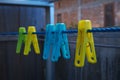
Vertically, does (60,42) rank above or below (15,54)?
above

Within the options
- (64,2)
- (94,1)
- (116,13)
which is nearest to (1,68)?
(116,13)

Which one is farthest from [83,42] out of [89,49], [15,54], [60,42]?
[15,54]

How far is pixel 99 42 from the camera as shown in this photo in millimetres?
2172

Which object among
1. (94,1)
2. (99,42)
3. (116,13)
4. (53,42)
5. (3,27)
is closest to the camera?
(53,42)

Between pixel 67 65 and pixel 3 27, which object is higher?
pixel 3 27

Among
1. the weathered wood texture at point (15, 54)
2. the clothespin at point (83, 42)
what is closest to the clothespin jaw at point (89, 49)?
the clothespin at point (83, 42)

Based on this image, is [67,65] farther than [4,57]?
No

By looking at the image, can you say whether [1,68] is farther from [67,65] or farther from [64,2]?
[64,2]

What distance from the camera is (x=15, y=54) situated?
3.18 metres

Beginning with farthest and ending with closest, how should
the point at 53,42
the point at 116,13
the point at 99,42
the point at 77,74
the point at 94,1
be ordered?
1. the point at 94,1
2. the point at 116,13
3. the point at 77,74
4. the point at 99,42
5. the point at 53,42

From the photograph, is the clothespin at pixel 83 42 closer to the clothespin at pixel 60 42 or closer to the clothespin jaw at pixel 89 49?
the clothespin jaw at pixel 89 49

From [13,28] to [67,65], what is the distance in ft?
3.00

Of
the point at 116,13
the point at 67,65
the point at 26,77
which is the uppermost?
the point at 116,13

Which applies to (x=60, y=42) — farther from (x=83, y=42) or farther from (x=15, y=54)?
(x=15, y=54)
